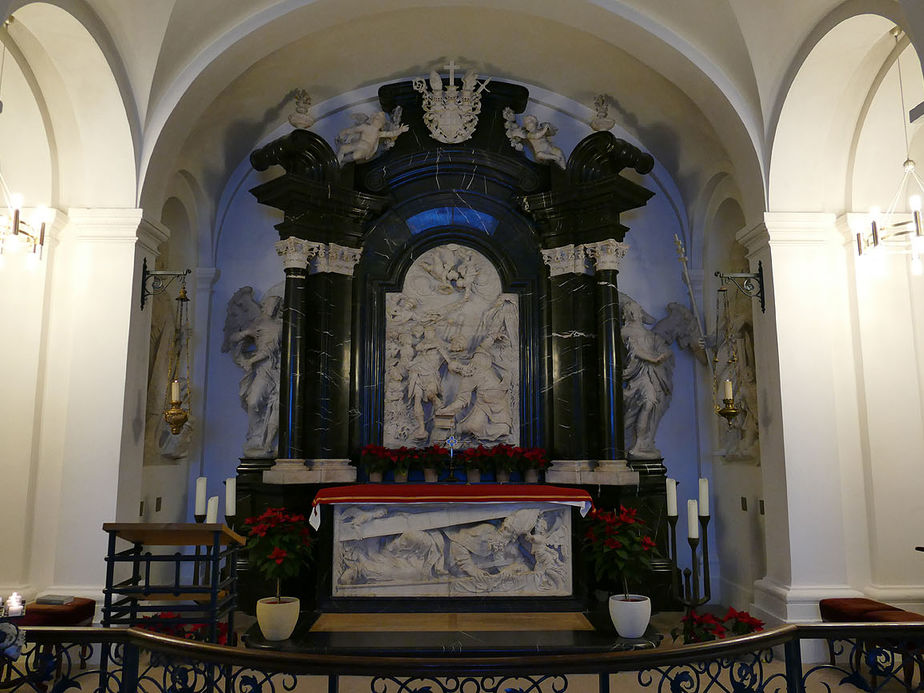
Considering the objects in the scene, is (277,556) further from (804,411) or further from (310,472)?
(804,411)

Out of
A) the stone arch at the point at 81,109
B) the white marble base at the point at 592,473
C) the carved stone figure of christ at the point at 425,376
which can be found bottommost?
the white marble base at the point at 592,473

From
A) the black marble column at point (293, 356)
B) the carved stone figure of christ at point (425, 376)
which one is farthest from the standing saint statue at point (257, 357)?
the carved stone figure of christ at point (425, 376)

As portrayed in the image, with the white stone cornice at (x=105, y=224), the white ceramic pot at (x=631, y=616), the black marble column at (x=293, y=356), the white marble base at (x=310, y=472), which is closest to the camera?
the white ceramic pot at (x=631, y=616)

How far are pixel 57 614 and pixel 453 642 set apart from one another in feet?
9.20

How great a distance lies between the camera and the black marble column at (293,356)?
25.3 feet

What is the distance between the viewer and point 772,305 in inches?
258

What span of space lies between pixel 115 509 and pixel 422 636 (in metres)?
2.64

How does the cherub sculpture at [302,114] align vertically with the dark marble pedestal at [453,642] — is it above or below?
above

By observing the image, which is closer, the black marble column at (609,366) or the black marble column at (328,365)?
the black marble column at (609,366)

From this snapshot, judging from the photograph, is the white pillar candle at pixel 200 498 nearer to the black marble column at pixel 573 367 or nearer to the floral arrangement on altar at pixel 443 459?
the floral arrangement on altar at pixel 443 459

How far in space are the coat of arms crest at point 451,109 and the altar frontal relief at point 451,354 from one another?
1219 mm

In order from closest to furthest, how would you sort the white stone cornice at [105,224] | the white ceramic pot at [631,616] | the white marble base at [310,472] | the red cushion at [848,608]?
the red cushion at [848,608]
the white ceramic pot at [631,616]
the white stone cornice at [105,224]
the white marble base at [310,472]

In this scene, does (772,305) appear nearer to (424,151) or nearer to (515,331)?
(515,331)

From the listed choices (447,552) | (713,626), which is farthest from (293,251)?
(713,626)
